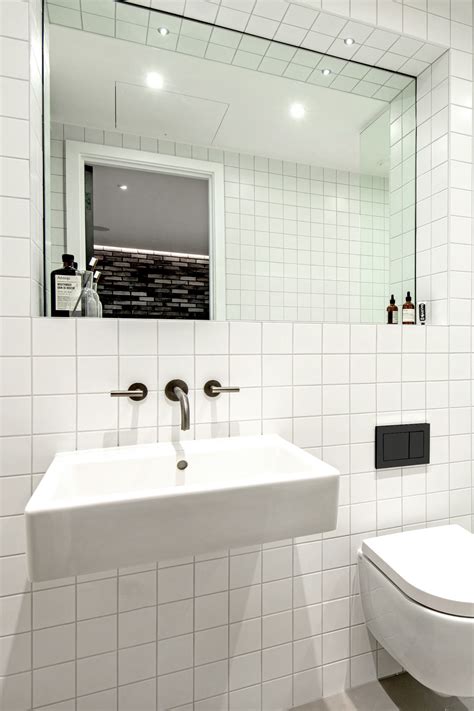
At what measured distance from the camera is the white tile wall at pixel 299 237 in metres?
1.46

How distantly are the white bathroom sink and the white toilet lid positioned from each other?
1.19 feet

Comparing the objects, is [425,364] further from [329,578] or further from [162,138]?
[162,138]

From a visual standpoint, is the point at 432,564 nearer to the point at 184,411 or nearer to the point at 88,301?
the point at 184,411

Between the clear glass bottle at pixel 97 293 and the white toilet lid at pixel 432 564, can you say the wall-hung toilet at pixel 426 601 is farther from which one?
the clear glass bottle at pixel 97 293

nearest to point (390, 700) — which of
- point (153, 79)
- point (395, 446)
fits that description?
point (395, 446)

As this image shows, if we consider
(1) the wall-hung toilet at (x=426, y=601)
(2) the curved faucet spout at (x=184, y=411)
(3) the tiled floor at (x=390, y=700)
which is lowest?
(3) the tiled floor at (x=390, y=700)

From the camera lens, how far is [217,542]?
84cm

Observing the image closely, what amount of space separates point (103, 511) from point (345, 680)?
1200 mm

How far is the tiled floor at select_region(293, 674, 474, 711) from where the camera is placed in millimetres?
1288

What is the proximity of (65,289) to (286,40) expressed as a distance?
1209mm

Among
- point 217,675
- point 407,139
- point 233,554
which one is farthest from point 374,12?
point 217,675

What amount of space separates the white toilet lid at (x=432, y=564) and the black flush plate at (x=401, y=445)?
0.76 ft

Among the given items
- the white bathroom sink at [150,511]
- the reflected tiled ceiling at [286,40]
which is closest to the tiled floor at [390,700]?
the white bathroom sink at [150,511]

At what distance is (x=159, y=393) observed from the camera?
1.18 m
